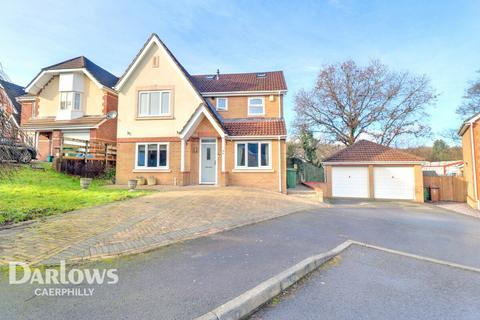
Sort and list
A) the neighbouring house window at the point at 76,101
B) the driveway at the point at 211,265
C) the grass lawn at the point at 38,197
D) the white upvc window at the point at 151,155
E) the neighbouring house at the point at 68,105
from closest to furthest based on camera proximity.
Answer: the driveway at the point at 211,265, the grass lawn at the point at 38,197, the white upvc window at the point at 151,155, the neighbouring house at the point at 68,105, the neighbouring house window at the point at 76,101

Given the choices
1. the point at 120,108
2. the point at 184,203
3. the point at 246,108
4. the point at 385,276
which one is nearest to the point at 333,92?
the point at 246,108

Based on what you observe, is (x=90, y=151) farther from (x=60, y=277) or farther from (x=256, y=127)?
(x=60, y=277)

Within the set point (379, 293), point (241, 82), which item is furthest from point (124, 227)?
point (241, 82)

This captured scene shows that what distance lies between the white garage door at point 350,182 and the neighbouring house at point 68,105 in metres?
20.5

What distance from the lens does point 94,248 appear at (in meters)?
5.06

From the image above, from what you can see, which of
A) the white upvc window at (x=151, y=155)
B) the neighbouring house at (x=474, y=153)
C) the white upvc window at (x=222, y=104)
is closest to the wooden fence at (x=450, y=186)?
the neighbouring house at (x=474, y=153)

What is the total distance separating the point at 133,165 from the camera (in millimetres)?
16062

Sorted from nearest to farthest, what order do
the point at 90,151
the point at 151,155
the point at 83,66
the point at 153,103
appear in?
the point at 151,155, the point at 153,103, the point at 90,151, the point at 83,66

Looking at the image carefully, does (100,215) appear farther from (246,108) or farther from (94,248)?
(246,108)

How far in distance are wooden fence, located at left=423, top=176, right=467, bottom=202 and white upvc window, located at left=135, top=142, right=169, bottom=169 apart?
69.9 feet

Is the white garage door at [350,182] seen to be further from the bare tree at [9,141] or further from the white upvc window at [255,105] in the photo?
the bare tree at [9,141]

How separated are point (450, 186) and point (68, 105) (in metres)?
33.7

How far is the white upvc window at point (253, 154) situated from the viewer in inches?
624

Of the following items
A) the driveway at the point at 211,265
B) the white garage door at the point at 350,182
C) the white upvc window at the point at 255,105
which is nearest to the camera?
the driveway at the point at 211,265
